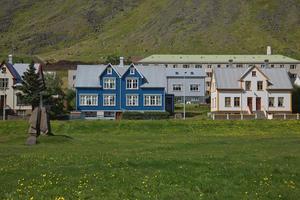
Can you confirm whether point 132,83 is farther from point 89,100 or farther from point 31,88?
point 31,88

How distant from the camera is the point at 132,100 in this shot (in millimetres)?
85438

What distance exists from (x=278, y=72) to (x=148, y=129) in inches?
1288

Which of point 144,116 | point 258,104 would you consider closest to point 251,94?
point 258,104

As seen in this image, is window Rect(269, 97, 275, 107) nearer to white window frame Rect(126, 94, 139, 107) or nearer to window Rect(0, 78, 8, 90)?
white window frame Rect(126, 94, 139, 107)

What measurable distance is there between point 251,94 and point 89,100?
2399 centimetres

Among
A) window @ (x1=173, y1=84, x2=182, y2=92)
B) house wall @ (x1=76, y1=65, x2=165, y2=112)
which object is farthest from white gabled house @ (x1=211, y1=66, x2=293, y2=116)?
window @ (x1=173, y1=84, x2=182, y2=92)

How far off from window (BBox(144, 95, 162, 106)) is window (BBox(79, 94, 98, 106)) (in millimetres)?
7472

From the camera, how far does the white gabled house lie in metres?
83.0

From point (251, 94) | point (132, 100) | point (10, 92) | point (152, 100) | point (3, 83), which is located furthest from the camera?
point (132, 100)

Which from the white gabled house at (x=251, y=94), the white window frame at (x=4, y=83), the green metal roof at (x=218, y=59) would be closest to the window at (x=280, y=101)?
the white gabled house at (x=251, y=94)

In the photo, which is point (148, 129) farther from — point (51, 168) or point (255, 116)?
point (51, 168)

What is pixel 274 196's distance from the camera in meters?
16.3

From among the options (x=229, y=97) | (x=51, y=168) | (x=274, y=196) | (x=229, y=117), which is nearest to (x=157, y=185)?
(x=274, y=196)

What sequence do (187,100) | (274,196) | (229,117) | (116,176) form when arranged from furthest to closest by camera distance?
(187,100)
(229,117)
(116,176)
(274,196)
